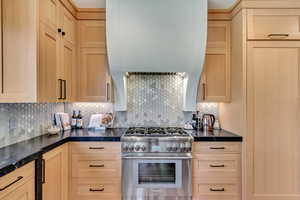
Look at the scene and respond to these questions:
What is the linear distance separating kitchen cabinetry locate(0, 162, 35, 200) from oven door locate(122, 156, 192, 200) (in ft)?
3.24

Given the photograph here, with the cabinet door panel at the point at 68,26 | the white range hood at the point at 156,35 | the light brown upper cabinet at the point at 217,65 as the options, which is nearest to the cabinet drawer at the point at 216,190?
the light brown upper cabinet at the point at 217,65

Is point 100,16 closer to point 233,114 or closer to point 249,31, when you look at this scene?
point 249,31

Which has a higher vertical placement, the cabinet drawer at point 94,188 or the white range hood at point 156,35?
the white range hood at point 156,35

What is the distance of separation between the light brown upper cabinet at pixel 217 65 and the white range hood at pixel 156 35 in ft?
0.75

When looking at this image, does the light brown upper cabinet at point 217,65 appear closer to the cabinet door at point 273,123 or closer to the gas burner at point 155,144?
the cabinet door at point 273,123

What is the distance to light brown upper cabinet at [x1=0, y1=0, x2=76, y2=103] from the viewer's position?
166 cm

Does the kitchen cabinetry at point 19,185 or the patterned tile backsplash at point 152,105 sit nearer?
the kitchen cabinetry at point 19,185

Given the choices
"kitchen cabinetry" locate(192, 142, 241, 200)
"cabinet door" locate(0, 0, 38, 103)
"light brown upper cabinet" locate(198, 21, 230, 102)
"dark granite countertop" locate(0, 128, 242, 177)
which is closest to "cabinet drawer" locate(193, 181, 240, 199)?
"kitchen cabinetry" locate(192, 142, 241, 200)

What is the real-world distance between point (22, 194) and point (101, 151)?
990mm

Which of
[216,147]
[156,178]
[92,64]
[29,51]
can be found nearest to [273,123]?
[216,147]

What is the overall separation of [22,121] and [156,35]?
1571 millimetres

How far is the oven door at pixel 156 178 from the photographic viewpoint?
2.39 m

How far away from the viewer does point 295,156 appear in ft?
7.85

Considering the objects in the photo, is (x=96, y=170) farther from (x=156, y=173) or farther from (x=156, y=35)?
(x=156, y=35)
